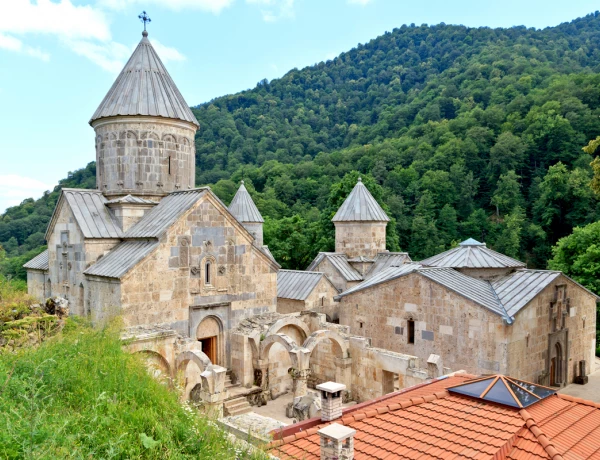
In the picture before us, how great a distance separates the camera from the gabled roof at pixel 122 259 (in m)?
11.4

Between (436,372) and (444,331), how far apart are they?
10.1 ft

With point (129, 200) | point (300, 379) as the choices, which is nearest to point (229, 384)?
point (300, 379)

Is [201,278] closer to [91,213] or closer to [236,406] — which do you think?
[236,406]

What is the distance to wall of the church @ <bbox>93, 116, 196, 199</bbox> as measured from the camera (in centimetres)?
1432

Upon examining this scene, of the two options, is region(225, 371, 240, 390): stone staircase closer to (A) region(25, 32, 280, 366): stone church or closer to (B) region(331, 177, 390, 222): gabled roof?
(A) region(25, 32, 280, 366): stone church

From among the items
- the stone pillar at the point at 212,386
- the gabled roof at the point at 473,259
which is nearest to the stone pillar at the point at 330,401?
the stone pillar at the point at 212,386

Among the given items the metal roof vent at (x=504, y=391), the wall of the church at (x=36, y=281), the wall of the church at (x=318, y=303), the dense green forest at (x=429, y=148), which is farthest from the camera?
the dense green forest at (x=429, y=148)

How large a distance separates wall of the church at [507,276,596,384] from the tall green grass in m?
9.79

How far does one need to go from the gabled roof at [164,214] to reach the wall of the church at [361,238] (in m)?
9.93

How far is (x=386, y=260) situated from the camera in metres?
20.6

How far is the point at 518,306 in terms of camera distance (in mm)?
11953

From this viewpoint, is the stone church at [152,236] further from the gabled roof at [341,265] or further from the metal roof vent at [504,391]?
the metal roof vent at [504,391]

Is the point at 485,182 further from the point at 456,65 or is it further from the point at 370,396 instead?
the point at 456,65

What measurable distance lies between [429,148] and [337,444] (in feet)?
174
